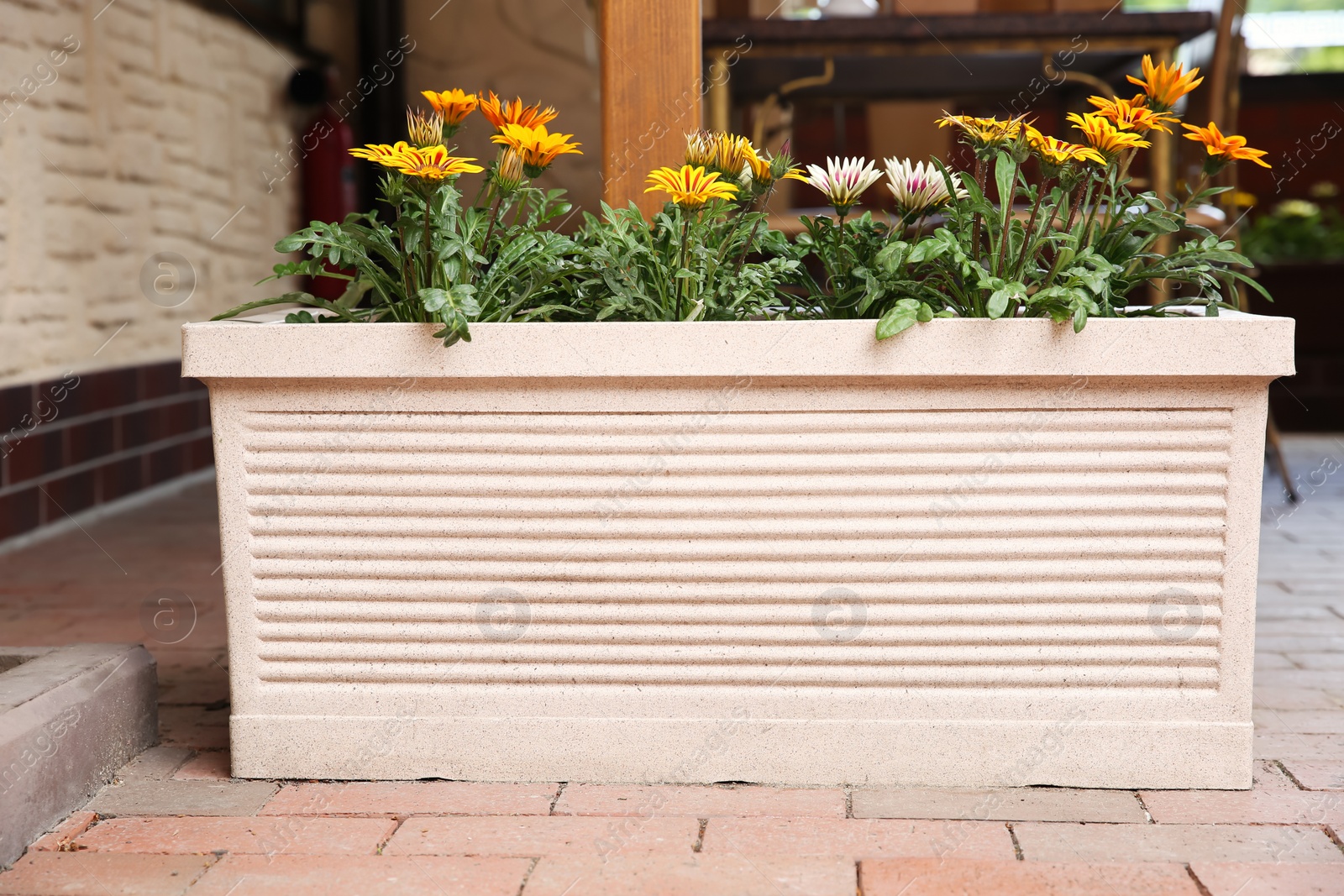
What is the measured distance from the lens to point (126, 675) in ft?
5.84

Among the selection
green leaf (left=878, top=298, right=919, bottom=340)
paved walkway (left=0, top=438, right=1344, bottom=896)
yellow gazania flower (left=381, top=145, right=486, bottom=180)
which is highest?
yellow gazania flower (left=381, top=145, right=486, bottom=180)

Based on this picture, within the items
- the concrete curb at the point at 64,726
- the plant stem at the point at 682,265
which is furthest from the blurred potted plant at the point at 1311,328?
the concrete curb at the point at 64,726

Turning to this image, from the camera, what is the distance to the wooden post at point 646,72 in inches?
80.1

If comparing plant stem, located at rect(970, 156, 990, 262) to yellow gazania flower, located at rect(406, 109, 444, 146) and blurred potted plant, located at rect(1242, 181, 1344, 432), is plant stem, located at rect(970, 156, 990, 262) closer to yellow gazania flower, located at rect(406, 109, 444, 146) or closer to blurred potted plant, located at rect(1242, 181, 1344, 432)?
yellow gazania flower, located at rect(406, 109, 444, 146)

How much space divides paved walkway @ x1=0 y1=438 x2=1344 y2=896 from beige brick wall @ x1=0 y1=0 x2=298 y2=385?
1987 millimetres

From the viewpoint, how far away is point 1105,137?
1.58 m

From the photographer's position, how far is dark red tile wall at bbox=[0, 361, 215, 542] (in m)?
3.28

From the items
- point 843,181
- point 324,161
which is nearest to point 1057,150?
point 843,181

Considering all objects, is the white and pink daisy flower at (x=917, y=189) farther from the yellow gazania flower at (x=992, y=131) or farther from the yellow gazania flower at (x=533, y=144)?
the yellow gazania flower at (x=533, y=144)

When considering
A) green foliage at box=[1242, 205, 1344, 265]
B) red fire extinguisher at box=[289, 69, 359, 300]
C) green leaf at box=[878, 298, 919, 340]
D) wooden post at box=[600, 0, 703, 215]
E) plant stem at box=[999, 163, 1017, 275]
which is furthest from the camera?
green foliage at box=[1242, 205, 1344, 265]

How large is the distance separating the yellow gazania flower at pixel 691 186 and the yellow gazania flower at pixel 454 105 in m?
0.27

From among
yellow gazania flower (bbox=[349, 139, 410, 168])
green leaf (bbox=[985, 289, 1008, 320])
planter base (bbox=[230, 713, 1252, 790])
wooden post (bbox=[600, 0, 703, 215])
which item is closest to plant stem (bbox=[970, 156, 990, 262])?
green leaf (bbox=[985, 289, 1008, 320])

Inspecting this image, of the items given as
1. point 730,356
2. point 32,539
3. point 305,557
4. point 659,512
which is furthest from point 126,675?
point 32,539

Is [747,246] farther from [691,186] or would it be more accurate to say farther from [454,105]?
[454,105]
